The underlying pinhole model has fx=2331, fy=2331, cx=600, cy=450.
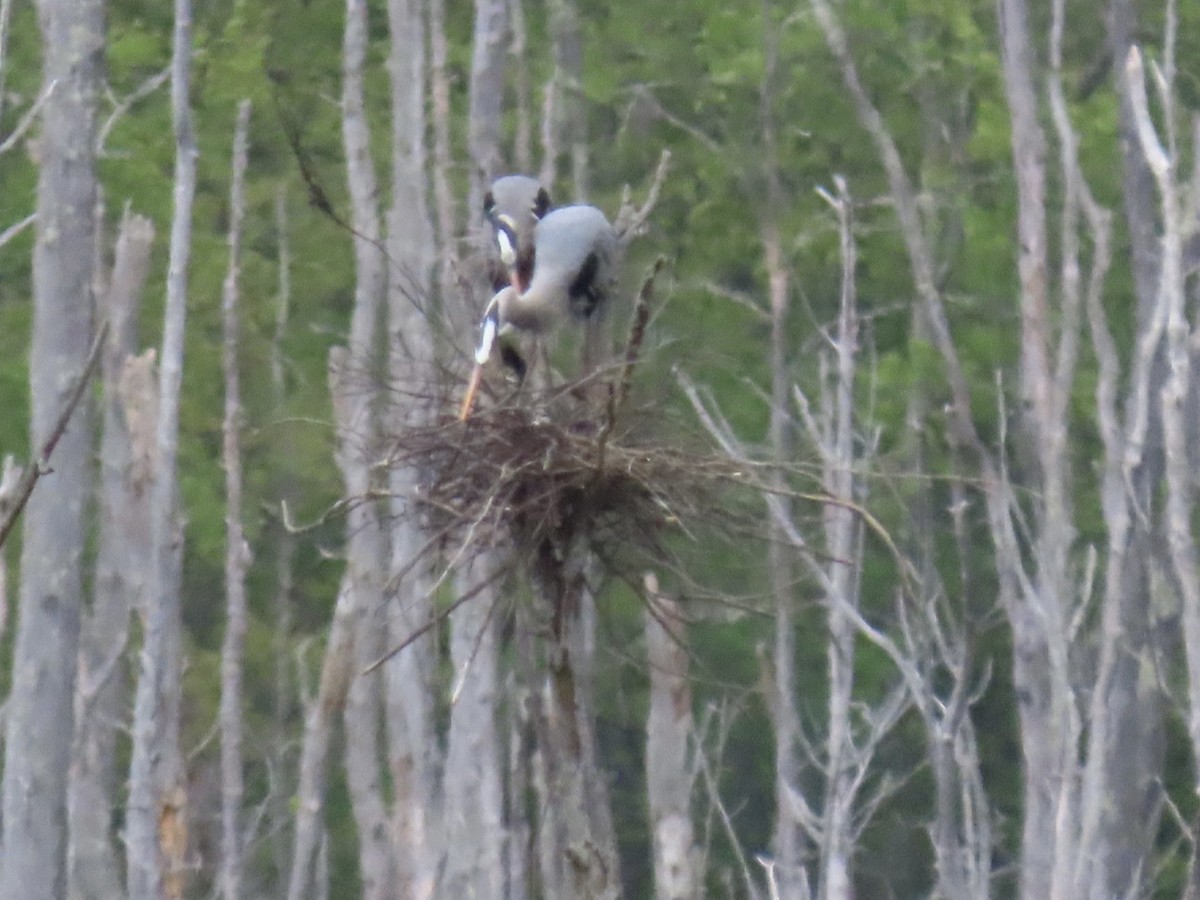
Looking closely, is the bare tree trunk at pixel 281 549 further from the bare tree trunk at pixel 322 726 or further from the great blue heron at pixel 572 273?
the great blue heron at pixel 572 273

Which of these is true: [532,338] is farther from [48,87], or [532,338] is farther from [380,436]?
[48,87]

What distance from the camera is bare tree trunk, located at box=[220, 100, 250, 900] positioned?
57.2 feet

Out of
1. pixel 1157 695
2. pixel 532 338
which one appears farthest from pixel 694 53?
pixel 532 338

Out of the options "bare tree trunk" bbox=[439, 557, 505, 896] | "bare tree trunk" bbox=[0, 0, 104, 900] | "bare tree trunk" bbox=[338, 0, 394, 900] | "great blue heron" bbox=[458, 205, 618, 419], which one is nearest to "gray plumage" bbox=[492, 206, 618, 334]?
"great blue heron" bbox=[458, 205, 618, 419]

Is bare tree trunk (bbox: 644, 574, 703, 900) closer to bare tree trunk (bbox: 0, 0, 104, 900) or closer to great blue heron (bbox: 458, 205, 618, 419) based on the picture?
bare tree trunk (bbox: 0, 0, 104, 900)

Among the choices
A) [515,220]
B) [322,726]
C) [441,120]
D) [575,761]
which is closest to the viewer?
[575,761]

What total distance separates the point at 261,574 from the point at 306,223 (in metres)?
3.42

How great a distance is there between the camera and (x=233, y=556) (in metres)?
18.1

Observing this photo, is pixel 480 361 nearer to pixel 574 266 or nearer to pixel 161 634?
pixel 574 266

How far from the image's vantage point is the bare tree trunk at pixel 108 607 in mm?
16125

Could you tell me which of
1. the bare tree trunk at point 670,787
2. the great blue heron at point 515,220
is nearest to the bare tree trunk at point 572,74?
the bare tree trunk at point 670,787

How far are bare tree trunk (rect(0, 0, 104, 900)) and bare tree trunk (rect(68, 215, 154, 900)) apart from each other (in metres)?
5.56

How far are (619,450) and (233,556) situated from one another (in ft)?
39.3

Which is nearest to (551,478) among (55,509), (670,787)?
(55,509)
